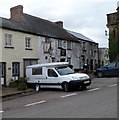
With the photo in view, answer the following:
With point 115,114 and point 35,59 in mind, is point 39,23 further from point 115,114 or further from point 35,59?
point 115,114

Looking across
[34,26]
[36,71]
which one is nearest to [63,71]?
[36,71]

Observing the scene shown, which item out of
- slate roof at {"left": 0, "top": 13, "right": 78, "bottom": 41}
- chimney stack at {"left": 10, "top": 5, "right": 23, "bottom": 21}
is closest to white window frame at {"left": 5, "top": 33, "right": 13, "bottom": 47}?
slate roof at {"left": 0, "top": 13, "right": 78, "bottom": 41}

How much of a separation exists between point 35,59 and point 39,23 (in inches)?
294

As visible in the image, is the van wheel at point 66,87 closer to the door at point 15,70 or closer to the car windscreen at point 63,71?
the car windscreen at point 63,71

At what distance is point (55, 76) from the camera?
23719 mm

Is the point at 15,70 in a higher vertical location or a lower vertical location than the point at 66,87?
higher

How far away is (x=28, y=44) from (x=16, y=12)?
184 inches

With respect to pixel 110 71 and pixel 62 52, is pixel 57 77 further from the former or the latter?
pixel 62 52

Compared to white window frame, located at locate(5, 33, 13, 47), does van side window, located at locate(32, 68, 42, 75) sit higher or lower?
lower

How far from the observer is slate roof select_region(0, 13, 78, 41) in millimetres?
30617

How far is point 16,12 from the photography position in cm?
3478

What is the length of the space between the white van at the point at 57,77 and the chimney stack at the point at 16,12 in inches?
358

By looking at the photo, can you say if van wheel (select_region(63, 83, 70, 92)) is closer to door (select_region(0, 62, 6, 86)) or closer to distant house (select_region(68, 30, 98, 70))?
door (select_region(0, 62, 6, 86))

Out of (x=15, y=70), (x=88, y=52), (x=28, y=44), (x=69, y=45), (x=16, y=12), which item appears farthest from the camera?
(x=88, y=52)
